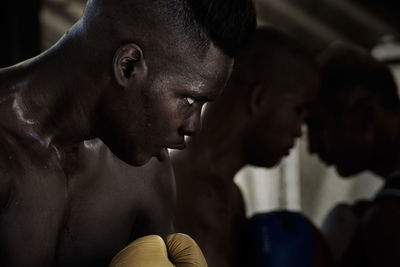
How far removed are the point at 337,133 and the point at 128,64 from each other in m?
1.53

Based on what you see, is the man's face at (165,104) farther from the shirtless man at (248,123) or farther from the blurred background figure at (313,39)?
the blurred background figure at (313,39)

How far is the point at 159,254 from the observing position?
1046mm

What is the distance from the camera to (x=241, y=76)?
204cm

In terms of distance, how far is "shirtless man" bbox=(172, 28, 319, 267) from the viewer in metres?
1.96

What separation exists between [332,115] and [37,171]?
62.4 inches

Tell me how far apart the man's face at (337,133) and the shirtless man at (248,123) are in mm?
379

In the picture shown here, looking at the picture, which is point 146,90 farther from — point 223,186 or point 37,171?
point 223,186

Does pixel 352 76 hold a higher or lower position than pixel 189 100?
lower

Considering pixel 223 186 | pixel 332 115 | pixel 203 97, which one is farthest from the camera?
pixel 332 115

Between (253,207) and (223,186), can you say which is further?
(253,207)

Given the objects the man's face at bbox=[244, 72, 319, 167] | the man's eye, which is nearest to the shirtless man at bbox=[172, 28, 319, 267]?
the man's face at bbox=[244, 72, 319, 167]

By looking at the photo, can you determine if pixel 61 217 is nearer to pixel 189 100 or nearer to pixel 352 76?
pixel 189 100

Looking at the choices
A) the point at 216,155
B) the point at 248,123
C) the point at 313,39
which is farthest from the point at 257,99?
the point at 313,39

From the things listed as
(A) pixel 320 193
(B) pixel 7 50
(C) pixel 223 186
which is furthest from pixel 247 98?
(A) pixel 320 193
